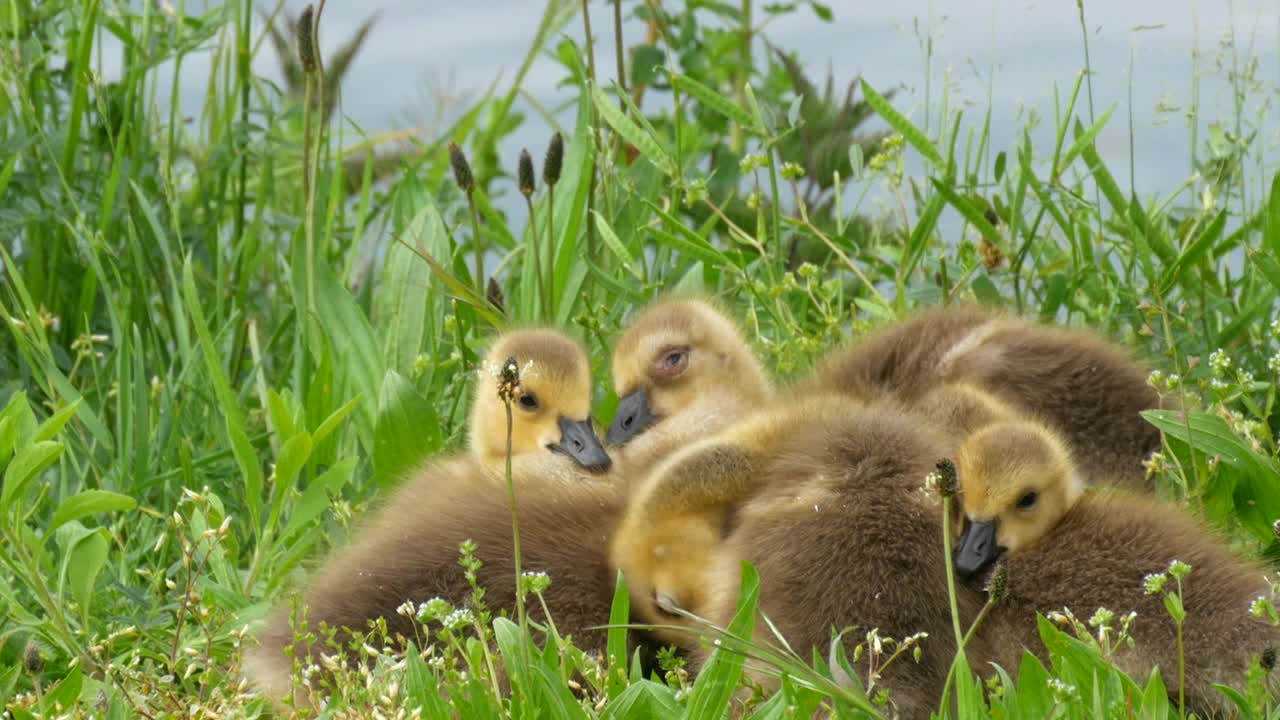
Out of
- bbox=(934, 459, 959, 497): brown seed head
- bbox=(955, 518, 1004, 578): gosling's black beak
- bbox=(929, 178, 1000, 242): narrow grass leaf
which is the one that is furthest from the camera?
bbox=(929, 178, 1000, 242): narrow grass leaf

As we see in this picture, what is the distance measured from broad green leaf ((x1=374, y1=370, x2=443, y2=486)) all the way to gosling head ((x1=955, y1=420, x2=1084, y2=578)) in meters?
1.32

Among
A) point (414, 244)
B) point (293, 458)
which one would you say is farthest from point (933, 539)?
point (414, 244)

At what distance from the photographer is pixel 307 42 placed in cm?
395

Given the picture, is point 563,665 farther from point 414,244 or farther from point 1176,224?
point 1176,224

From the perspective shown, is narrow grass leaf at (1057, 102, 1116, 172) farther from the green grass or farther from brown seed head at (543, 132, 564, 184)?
brown seed head at (543, 132, 564, 184)

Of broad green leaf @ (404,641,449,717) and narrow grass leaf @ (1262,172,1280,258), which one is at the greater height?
narrow grass leaf @ (1262,172,1280,258)

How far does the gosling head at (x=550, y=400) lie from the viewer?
3.76 m

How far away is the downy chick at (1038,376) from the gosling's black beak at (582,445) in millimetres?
452

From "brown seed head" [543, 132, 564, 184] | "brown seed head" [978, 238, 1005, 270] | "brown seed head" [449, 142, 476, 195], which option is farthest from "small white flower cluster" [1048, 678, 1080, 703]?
"brown seed head" [978, 238, 1005, 270]

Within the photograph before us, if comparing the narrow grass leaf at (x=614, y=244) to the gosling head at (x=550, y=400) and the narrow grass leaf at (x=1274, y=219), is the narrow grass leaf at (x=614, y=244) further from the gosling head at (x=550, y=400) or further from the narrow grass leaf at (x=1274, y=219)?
the narrow grass leaf at (x=1274, y=219)

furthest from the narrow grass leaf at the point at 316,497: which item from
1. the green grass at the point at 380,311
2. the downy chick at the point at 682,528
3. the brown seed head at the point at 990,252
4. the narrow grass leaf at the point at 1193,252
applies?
the narrow grass leaf at the point at 1193,252

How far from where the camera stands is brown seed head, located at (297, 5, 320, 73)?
3947 millimetres

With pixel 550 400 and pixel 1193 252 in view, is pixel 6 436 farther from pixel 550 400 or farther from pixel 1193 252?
pixel 1193 252

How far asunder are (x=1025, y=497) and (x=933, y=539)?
0.21 meters
